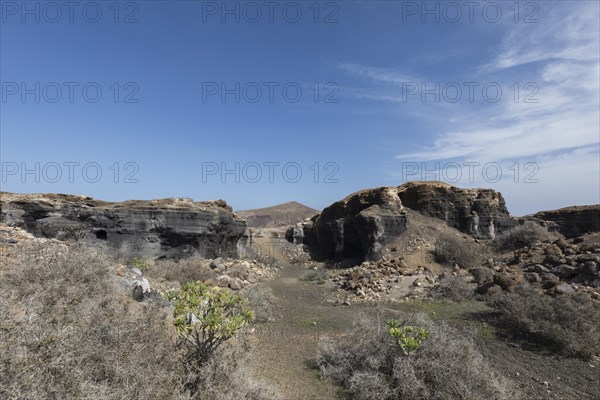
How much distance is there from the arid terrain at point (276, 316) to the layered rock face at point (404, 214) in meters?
0.93

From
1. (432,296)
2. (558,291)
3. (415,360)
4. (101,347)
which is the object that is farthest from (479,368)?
(432,296)

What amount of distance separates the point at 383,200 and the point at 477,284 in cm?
1053

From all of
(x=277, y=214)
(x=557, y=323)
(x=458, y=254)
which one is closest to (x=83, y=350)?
(x=557, y=323)

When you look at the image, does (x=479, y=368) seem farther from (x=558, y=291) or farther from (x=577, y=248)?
Result: (x=577, y=248)

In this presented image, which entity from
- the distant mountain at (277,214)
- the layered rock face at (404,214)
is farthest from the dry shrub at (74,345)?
the distant mountain at (277,214)

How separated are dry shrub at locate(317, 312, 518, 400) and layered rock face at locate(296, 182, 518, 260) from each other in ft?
49.8

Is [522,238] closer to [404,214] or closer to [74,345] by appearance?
[404,214]

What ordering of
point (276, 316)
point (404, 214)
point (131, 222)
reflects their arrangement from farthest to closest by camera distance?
point (404, 214) → point (131, 222) → point (276, 316)

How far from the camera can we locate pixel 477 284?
1332cm

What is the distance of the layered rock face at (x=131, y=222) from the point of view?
14.1m

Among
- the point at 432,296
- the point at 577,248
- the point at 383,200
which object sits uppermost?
the point at 383,200

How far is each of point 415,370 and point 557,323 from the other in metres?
4.87

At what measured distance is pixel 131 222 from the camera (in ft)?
53.1

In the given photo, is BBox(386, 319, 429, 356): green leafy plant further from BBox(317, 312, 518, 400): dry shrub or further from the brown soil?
the brown soil
